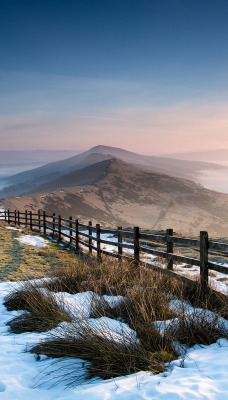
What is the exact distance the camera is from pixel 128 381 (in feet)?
12.0

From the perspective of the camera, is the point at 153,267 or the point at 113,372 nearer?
→ the point at 113,372

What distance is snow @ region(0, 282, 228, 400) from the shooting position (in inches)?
133

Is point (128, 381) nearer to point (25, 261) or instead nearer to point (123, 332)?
Result: point (123, 332)

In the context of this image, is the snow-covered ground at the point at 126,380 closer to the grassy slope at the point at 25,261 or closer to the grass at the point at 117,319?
the grass at the point at 117,319

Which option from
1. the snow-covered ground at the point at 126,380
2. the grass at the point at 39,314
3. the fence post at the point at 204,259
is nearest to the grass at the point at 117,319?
the grass at the point at 39,314

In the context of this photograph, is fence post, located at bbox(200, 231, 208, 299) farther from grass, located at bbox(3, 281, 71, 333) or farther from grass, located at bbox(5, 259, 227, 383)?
grass, located at bbox(3, 281, 71, 333)

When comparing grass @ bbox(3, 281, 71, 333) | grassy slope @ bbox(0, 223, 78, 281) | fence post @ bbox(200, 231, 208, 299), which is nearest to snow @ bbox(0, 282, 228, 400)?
grass @ bbox(3, 281, 71, 333)

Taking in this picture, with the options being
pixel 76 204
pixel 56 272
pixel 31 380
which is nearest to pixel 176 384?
pixel 31 380

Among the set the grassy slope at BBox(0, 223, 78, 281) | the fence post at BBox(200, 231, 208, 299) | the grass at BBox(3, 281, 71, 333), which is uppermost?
the fence post at BBox(200, 231, 208, 299)

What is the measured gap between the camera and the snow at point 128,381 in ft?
11.1

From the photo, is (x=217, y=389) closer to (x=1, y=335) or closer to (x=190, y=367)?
(x=190, y=367)

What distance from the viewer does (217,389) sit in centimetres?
340

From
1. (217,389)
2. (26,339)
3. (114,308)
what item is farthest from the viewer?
(114,308)

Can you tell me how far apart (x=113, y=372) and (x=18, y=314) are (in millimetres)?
2870
